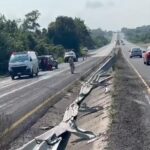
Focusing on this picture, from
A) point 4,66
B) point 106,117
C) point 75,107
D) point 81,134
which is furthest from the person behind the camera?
point 4,66

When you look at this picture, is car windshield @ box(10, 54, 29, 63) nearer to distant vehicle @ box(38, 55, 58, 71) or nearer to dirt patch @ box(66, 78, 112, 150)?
distant vehicle @ box(38, 55, 58, 71)

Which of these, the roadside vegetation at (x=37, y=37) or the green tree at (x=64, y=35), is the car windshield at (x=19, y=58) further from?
the green tree at (x=64, y=35)

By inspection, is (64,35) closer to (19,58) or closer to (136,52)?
(136,52)

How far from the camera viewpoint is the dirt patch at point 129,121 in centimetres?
1177

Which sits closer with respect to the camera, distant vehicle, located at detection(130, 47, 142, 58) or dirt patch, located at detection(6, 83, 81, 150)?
dirt patch, located at detection(6, 83, 81, 150)

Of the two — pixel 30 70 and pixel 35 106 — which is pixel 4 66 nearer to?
pixel 30 70

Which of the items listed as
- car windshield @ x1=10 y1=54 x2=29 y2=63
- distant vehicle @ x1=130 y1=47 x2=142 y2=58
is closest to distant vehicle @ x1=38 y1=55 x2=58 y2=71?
→ car windshield @ x1=10 y1=54 x2=29 y2=63

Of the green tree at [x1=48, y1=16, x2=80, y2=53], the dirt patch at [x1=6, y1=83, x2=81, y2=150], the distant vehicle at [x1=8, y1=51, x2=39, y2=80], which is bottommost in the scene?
the green tree at [x1=48, y1=16, x2=80, y2=53]

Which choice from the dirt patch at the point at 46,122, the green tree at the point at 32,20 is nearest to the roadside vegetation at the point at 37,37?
the green tree at the point at 32,20

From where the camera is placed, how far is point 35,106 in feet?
75.0

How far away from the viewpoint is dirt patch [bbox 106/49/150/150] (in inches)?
463

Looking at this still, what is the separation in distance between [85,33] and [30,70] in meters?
131

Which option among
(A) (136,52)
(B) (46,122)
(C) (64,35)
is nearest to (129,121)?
(B) (46,122)

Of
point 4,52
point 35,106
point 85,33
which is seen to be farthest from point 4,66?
point 85,33
